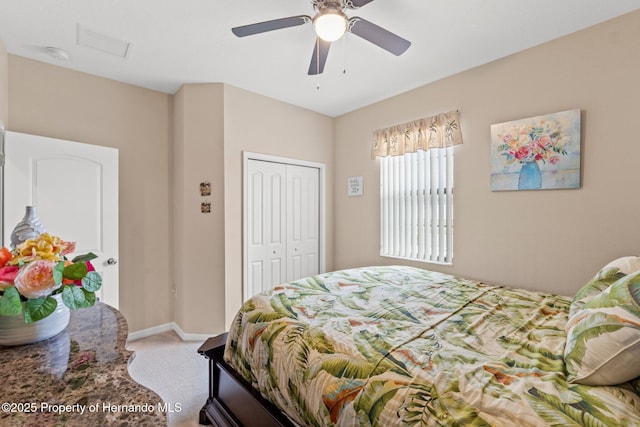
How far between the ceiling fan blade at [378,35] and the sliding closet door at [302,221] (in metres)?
2.10

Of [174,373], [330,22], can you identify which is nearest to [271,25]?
[330,22]

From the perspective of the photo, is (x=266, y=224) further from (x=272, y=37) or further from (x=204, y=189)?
(x=272, y=37)

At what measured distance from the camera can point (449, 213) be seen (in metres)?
2.95

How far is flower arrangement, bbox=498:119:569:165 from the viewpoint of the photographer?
7.30ft

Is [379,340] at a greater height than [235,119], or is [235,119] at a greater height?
[235,119]

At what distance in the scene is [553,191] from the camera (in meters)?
2.28

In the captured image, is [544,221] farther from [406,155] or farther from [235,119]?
[235,119]

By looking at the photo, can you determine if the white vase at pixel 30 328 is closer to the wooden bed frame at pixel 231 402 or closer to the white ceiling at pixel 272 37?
the wooden bed frame at pixel 231 402

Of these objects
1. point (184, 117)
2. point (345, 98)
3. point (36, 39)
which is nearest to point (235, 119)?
point (184, 117)

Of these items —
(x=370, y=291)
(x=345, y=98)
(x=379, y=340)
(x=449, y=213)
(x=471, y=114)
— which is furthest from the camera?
(x=345, y=98)

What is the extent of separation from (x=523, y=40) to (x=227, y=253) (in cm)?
330

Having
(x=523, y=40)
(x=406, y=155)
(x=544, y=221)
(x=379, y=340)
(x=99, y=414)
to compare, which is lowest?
(x=379, y=340)

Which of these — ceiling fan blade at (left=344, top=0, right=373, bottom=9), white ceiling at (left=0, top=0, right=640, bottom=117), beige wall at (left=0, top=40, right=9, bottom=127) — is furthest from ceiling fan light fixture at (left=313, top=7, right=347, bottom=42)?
beige wall at (left=0, top=40, right=9, bottom=127)

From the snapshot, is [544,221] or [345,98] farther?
[345,98]
